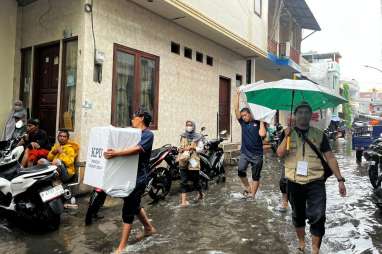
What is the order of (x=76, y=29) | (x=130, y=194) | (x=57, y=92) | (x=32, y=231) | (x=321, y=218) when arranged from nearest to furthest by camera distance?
(x=321, y=218) < (x=130, y=194) < (x=32, y=231) < (x=76, y=29) < (x=57, y=92)

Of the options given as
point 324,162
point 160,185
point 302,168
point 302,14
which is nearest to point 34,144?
point 160,185

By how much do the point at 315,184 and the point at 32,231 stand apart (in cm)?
383

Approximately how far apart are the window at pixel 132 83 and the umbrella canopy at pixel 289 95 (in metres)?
3.40

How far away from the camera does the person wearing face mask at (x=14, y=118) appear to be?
7.24 metres

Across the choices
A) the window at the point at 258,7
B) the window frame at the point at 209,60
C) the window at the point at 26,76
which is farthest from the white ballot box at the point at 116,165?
the window at the point at 258,7

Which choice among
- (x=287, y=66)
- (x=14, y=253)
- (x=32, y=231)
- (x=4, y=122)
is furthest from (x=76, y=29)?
(x=287, y=66)

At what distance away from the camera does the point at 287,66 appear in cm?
1723

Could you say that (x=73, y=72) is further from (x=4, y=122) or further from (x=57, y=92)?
(x=4, y=122)

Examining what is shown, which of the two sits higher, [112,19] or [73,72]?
[112,19]

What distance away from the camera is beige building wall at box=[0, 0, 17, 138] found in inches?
308

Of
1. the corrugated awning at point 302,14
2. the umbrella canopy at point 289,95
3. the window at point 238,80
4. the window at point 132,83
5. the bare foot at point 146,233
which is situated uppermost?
the corrugated awning at point 302,14

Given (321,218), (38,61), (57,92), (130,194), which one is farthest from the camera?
(38,61)

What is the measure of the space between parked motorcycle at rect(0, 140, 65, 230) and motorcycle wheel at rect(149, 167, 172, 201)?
2.00 m

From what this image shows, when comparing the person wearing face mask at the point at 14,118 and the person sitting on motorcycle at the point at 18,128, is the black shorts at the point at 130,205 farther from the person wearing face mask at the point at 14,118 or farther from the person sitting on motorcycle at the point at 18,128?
the person wearing face mask at the point at 14,118
